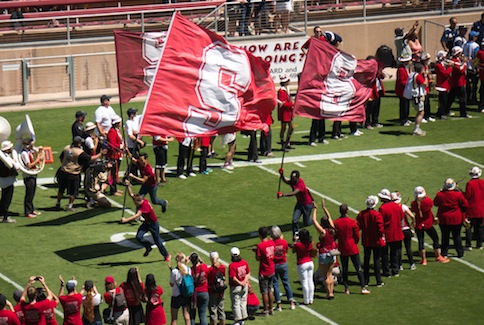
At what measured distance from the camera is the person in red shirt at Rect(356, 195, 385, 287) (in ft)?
85.1

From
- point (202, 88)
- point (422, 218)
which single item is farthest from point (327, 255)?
point (202, 88)

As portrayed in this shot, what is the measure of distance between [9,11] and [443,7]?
13835 mm

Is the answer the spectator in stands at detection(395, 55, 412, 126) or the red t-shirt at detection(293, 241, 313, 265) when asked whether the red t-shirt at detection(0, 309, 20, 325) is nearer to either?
the red t-shirt at detection(293, 241, 313, 265)

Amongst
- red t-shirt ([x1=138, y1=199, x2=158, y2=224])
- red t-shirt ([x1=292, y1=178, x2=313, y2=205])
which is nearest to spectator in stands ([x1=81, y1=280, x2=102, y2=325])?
red t-shirt ([x1=138, y1=199, x2=158, y2=224])

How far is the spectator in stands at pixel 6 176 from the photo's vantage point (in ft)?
94.8

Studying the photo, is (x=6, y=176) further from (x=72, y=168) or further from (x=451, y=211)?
(x=451, y=211)

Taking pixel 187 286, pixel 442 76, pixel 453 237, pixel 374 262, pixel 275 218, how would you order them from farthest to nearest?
pixel 442 76, pixel 275 218, pixel 453 237, pixel 374 262, pixel 187 286

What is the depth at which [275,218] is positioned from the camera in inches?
1172

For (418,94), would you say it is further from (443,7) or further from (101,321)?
(101,321)

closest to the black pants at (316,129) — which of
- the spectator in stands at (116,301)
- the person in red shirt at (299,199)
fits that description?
the person in red shirt at (299,199)

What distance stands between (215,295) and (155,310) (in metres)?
1.39

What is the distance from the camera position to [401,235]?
86.6 ft

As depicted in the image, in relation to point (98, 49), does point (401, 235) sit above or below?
below

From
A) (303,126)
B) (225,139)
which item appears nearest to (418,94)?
A: (303,126)
